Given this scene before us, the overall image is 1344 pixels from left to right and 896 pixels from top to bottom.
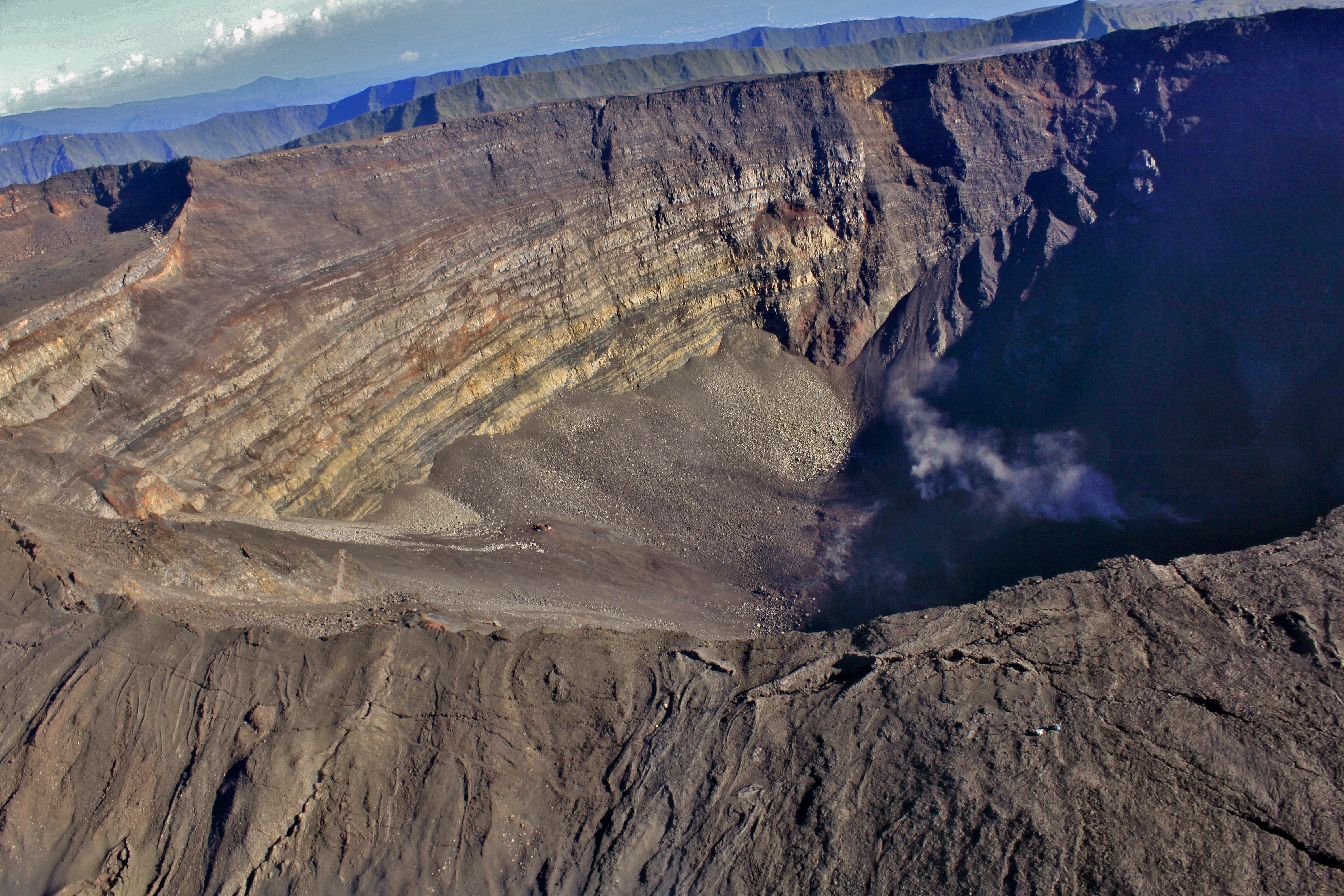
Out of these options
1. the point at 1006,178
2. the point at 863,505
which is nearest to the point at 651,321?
the point at 863,505

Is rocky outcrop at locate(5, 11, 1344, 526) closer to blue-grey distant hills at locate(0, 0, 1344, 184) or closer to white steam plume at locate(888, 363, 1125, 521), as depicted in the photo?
white steam plume at locate(888, 363, 1125, 521)

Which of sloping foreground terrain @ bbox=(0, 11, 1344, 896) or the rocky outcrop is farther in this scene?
the rocky outcrop

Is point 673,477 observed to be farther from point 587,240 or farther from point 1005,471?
point 1005,471

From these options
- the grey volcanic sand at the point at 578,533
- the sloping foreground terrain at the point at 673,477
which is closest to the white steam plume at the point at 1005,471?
the sloping foreground terrain at the point at 673,477

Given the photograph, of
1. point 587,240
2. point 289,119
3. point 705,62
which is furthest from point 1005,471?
point 289,119

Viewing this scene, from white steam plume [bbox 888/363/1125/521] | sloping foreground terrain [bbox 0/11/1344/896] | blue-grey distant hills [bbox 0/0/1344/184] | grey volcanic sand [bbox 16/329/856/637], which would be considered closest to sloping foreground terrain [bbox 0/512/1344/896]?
sloping foreground terrain [bbox 0/11/1344/896]

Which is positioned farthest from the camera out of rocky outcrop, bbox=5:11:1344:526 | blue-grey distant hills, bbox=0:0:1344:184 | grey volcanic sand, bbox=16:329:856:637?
blue-grey distant hills, bbox=0:0:1344:184
